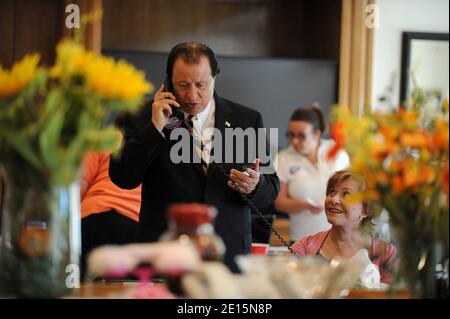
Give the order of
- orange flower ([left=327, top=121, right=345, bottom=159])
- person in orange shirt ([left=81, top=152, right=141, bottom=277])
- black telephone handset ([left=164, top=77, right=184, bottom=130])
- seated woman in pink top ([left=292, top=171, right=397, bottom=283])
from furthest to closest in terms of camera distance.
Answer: person in orange shirt ([left=81, top=152, right=141, bottom=277]) < seated woman in pink top ([left=292, top=171, right=397, bottom=283]) < black telephone handset ([left=164, top=77, right=184, bottom=130]) < orange flower ([left=327, top=121, right=345, bottom=159])

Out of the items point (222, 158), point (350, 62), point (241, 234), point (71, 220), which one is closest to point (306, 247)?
point (241, 234)

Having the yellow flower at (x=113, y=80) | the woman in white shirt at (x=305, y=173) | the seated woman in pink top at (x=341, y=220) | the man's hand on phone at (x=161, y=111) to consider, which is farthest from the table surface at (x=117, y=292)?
the woman in white shirt at (x=305, y=173)

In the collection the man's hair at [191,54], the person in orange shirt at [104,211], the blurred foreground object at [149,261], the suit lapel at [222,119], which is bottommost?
the person in orange shirt at [104,211]

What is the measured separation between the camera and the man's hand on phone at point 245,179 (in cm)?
238

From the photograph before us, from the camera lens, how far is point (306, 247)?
8.89ft

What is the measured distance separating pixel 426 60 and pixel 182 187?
346 cm

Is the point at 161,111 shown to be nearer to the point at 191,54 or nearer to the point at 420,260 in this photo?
the point at 191,54

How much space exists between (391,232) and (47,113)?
58 cm

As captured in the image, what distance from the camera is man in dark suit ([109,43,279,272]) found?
239 centimetres

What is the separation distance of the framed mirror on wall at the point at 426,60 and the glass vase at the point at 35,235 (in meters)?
4.45

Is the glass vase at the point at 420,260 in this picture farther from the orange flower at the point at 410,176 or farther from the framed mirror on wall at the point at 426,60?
the framed mirror on wall at the point at 426,60

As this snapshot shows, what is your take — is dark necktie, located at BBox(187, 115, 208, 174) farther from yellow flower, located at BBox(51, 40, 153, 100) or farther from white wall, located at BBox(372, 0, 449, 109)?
white wall, located at BBox(372, 0, 449, 109)

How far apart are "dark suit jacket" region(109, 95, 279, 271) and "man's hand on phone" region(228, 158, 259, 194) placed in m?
0.04

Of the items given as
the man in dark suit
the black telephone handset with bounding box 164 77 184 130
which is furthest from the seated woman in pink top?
the black telephone handset with bounding box 164 77 184 130
